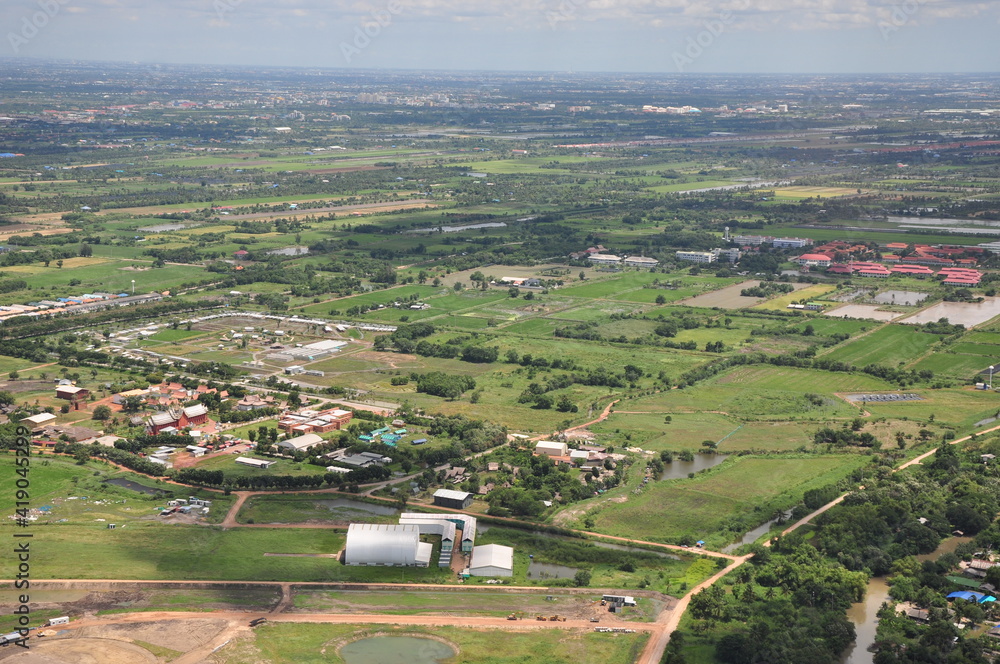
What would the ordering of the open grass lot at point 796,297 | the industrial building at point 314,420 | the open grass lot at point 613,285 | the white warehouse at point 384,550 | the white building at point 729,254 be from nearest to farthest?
the white warehouse at point 384,550 < the industrial building at point 314,420 < the open grass lot at point 796,297 < the open grass lot at point 613,285 < the white building at point 729,254

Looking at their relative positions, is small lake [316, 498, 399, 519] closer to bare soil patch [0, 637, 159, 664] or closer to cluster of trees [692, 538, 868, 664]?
bare soil patch [0, 637, 159, 664]

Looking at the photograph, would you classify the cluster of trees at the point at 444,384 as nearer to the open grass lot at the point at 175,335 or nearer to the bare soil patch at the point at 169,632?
the open grass lot at the point at 175,335

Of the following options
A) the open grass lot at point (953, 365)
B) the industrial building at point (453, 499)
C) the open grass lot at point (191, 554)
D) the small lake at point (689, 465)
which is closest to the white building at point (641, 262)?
the open grass lot at point (953, 365)

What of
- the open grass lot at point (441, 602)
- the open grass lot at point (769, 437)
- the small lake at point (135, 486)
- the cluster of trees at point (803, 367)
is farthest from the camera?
the cluster of trees at point (803, 367)

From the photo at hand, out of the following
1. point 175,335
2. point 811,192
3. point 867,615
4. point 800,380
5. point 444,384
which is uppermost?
point 811,192

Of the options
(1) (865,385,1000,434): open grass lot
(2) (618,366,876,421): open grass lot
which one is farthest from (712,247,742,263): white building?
(1) (865,385,1000,434): open grass lot

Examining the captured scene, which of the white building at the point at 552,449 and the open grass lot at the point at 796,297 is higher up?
the open grass lot at the point at 796,297

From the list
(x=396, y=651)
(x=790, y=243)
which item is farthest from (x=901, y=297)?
(x=396, y=651)

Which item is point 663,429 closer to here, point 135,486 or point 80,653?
point 135,486
